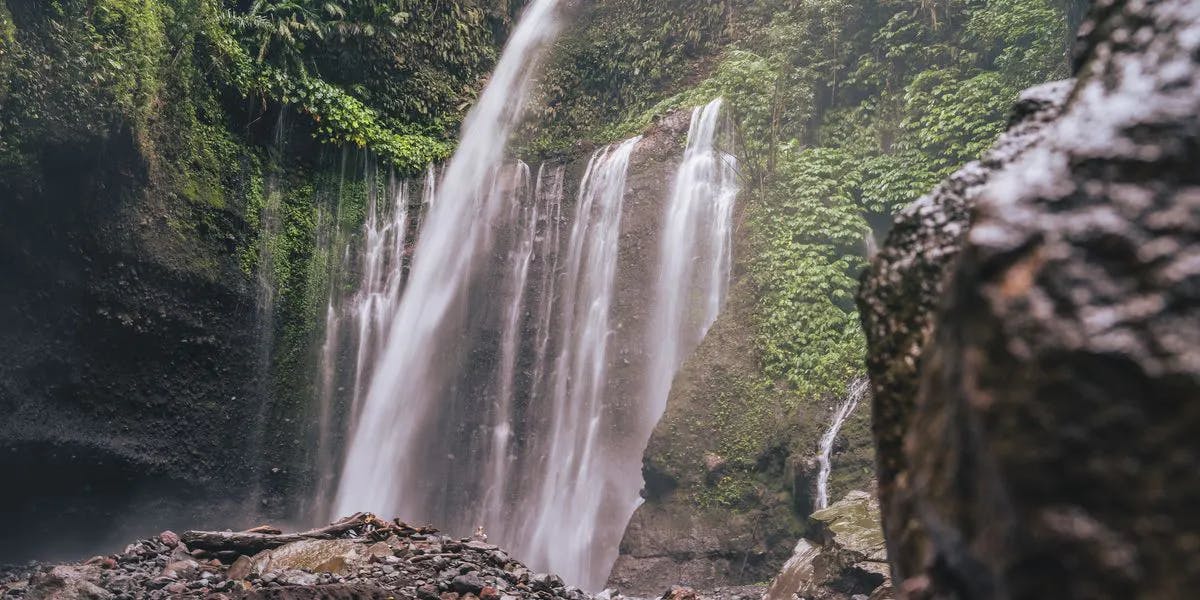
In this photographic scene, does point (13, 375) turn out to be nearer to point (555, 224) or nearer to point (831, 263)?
point (555, 224)

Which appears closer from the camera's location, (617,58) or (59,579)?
(59,579)

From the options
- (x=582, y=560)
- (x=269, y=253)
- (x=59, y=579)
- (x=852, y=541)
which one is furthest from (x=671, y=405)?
(x=269, y=253)

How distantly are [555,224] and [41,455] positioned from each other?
8945 millimetres

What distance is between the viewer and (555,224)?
15.2 m

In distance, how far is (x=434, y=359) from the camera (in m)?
14.8

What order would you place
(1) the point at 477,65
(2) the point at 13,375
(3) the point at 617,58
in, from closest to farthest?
(2) the point at 13,375 < (3) the point at 617,58 < (1) the point at 477,65

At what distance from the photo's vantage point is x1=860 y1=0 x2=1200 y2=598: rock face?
0.96 metres

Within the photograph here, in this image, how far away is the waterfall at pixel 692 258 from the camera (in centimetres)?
1273

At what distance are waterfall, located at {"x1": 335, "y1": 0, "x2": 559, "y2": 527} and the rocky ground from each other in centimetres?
638

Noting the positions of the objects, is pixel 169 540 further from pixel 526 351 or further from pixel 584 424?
pixel 526 351

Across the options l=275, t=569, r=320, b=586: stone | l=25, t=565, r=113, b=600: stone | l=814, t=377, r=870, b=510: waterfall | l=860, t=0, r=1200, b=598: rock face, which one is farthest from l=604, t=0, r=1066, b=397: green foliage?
l=860, t=0, r=1200, b=598: rock face

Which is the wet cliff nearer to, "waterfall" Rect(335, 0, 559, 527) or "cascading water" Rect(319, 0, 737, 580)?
"waterfall" Rect(335, 0, 559, 527)

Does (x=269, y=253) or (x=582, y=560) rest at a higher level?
(x=269, y=253)

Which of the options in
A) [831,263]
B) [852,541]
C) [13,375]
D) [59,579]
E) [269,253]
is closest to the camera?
[59,579]
